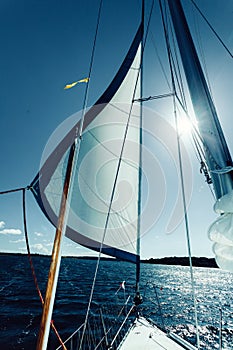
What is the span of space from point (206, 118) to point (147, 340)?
4.14 metres

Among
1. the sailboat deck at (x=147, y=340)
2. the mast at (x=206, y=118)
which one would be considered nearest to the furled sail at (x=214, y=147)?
the mast at (x=206, y=118)

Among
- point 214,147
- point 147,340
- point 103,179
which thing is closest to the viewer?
point 214,147

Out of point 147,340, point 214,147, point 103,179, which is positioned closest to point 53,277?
point 214,147

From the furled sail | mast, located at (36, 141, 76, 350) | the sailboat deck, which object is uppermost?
the furled sail

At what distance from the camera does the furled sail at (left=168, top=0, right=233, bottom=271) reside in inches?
62.8

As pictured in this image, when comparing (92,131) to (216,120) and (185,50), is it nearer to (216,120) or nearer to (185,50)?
(185,50)

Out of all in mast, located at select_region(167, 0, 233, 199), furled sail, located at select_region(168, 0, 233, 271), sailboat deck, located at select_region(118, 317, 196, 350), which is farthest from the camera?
sailboat deck, located at select_region(118, 317, 196, 350)

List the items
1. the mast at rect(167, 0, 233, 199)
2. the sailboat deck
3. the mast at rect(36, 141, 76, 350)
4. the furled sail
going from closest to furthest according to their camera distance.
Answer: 1. the mast at rect(36, 141, 76, 350)
2. the furled sail
3. the mast at rect(167, 0, 233, 199)
4. the sailboat deck

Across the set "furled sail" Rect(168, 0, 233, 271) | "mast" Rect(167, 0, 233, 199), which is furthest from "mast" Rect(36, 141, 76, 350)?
"mast" Rect(167, 0, 233, 199)

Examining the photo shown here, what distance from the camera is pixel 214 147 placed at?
1939 millimetres

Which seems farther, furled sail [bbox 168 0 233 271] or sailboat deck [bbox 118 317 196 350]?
sailboat deck [bbox 118 317 196 350]

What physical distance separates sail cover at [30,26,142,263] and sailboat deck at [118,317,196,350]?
1.41m

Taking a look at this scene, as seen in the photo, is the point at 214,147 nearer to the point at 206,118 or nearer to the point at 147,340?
the point at 206,118

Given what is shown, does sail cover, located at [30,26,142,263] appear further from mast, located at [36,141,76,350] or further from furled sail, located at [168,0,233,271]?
mast, located at [36,141,76,350]
